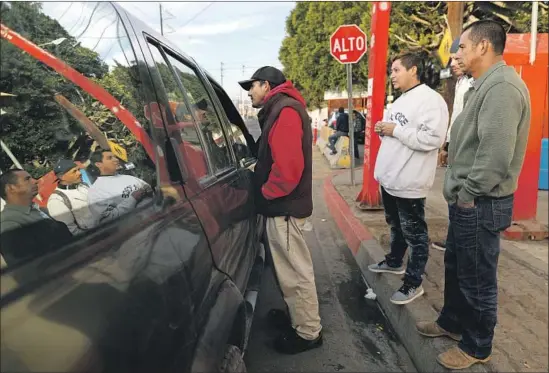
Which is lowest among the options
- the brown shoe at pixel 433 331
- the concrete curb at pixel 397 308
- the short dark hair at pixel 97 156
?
the concrete curb at pixel 397 308

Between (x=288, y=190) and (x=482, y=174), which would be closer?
(x=482, y=174)

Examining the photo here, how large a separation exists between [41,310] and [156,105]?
93 cm

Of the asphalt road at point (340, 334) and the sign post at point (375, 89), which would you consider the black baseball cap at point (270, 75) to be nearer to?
the asphalt road at point (340, 334)

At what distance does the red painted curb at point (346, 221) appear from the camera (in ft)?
16.0

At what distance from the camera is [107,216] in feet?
4.21

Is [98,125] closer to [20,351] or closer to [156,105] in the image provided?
[156,105]

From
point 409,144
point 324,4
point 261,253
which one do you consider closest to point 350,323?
point 261,253

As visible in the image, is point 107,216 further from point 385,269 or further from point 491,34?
point 385,269

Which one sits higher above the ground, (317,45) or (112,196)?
(317,45)

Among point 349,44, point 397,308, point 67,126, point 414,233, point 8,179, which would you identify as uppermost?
point 349,44

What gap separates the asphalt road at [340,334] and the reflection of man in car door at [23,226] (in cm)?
190

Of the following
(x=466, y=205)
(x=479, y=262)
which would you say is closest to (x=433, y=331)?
(x=479, y=262)

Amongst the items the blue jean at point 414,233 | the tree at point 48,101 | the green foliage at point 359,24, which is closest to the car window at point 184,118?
the tree at point 48,101

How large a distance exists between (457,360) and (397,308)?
87cm
